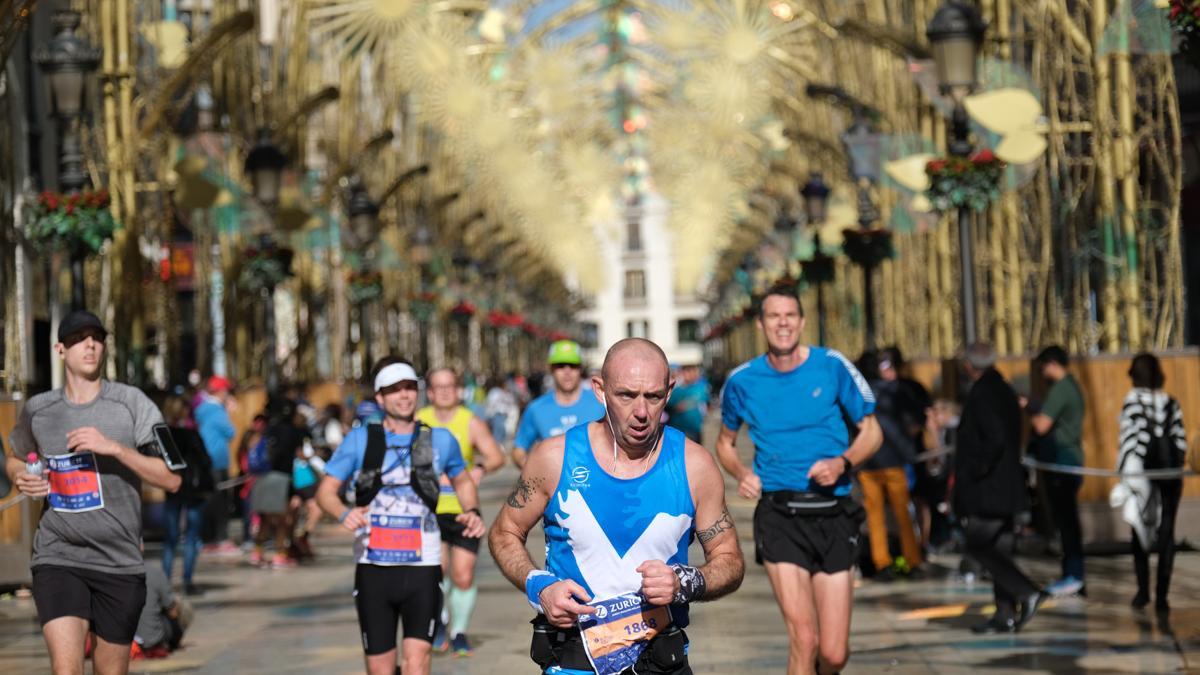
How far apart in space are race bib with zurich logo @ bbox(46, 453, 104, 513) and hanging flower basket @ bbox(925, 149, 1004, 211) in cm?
1079

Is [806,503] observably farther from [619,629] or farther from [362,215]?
[362,215]

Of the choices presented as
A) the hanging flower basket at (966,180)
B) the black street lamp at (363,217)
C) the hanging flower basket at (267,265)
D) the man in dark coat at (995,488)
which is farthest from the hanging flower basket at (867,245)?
the man in dark coat at (995,488)

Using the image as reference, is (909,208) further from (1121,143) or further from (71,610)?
(71,610)

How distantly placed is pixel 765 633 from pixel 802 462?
3.62 meters

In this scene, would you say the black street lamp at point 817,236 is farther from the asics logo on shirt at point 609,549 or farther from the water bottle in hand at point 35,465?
the asics logo on shirt at point 609,549

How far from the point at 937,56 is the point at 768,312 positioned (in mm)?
7649

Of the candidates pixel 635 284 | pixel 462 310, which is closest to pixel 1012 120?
pixel 462 310

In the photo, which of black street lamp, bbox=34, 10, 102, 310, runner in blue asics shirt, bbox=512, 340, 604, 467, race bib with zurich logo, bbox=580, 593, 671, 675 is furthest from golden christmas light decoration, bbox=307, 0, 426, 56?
race bib with zurich logo, bbox=580, 593, 671, 675

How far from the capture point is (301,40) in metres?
32.8

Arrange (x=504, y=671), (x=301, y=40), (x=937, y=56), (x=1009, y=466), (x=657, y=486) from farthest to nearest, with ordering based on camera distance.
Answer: (x=301, y=40) → (x=937, y=56) → (x=1009, y=466) → (x=504, y=671) → (x=657, y=486)

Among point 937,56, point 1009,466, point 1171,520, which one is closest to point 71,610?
point 1009,466

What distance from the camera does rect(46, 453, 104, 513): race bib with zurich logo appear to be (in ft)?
24.4

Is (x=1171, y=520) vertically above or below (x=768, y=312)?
below

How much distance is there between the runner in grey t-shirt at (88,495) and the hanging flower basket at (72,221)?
8.45 metres
